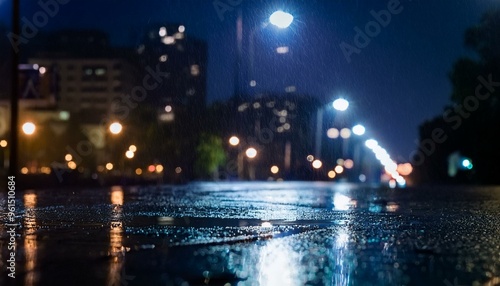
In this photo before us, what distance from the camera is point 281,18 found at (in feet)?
97.0

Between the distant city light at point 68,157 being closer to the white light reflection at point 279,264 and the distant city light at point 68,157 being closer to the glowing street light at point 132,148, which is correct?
the glowing street light at point 132,148

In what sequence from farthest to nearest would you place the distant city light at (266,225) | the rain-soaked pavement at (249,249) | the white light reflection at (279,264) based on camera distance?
the distant city light at (266,225) < the rain-soaked pavement at (249,249) < the white light reflection at (279,264)

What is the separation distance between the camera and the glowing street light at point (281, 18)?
97.0 feet

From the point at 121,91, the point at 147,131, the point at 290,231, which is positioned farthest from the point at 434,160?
the point at 121,91

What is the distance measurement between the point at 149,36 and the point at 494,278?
6912 inches

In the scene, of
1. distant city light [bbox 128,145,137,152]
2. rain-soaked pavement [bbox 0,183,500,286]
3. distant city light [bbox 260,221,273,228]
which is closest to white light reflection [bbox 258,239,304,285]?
rain-soaked pavement [bbox 0,183,500,286]

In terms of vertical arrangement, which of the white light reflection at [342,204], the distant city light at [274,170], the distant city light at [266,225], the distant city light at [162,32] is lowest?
the distant city light at [266,225]

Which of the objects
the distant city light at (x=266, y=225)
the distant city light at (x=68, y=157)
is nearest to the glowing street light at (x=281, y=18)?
the distant city light at (x=266, y=225)

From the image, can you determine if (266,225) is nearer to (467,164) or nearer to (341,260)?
(341,260)

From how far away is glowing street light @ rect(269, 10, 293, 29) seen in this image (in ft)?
97.0

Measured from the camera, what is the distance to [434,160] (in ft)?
265

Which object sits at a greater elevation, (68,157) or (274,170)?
(68,157)

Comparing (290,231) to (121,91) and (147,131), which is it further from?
(121,91)

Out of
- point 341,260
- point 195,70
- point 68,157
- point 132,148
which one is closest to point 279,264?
point 341,260
